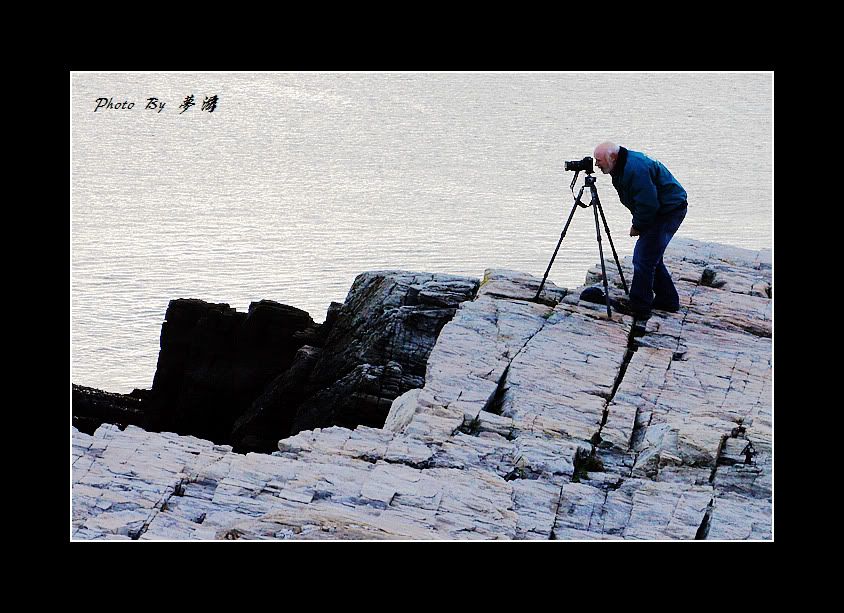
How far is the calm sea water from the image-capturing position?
18984 millimetres

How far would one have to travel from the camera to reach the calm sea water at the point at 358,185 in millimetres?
18984

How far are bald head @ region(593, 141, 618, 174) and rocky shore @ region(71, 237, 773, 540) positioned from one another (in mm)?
2023

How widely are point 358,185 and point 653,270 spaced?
1210 cm

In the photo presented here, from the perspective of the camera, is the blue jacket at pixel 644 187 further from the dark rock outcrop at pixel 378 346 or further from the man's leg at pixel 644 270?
the dark rock outcrop at pixel 378 346

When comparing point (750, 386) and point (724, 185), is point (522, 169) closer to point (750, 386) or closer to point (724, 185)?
point (724, 185)

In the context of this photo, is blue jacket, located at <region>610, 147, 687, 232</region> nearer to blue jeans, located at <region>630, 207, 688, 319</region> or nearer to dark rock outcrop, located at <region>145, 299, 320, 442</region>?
blue jeans, located at <region>630, 207, 688, 319</region>

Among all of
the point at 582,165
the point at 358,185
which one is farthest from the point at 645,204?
the point at 358,185

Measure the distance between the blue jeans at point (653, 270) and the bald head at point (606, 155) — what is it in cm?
102

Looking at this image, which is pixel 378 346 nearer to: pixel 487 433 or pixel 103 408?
pixel 487 433

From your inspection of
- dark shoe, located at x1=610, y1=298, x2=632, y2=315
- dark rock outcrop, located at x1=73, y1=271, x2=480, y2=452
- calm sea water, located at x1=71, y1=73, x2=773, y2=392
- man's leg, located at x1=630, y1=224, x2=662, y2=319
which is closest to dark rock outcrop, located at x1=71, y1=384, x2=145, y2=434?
dark rock outcrop, located at x1=73, y1=271, x2=480, y2=452

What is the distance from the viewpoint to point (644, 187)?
12.2 metres

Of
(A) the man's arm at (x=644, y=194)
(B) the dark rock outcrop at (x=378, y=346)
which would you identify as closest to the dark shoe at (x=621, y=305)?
(A) the man's arm at (x=644, y=194)

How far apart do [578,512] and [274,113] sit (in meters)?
13.1

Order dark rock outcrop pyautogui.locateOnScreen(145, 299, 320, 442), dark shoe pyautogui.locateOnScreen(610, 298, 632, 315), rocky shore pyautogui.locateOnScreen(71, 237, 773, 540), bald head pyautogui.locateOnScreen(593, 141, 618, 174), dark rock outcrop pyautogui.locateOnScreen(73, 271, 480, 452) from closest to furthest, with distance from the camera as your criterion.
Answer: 1. rocky shore pyautogui.locateOnScreen(71, 237, 773, 540)
2. bald head pyautogui.locateOnScreen(593, 141, 618, 174)
3. dark rock outcrop pyautogui.locateOnScreen(73, 271, 480, 452)
4. dark shoe pyautogui.locateOnScreen(610, 298, 632, 315)
5. dark rock outcrop pyautogui.locateOnScreen(145, 299, 320, 442)
